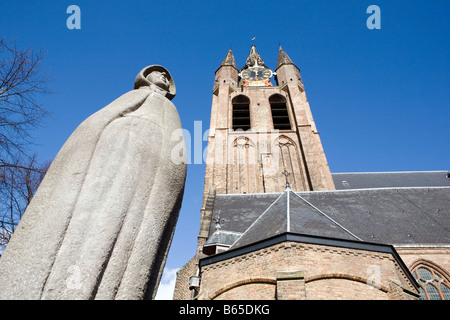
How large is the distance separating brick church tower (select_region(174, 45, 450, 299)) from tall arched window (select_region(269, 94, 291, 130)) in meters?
0.10

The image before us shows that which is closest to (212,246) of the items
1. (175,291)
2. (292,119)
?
(175,291)

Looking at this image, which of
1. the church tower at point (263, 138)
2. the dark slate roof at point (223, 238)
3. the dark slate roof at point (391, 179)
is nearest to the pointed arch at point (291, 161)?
the church tower at point (263, 138)

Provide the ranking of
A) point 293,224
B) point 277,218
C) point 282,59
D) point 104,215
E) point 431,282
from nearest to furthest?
1. point 104,215
2. point 293,224
3. point 277,218
4. point 431,282
5. point 282,59

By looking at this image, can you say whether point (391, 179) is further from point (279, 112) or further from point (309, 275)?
point (309, 275)

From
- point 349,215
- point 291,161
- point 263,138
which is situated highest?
point 263,138

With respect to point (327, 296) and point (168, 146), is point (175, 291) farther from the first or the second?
Result: point (168, 146)

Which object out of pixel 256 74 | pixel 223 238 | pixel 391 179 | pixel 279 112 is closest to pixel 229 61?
pixel 256 74

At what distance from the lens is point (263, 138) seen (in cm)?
2322

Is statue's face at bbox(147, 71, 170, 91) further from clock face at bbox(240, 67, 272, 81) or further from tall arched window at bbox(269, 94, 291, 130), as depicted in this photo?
clock face at bbox(240, 67, 272, 81)

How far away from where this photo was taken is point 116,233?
1598mm

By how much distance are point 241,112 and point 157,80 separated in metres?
24.3

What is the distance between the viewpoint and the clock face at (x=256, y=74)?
3163 cm

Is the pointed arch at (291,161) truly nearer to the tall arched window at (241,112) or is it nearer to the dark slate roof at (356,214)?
the tall arched window at (241,112)
